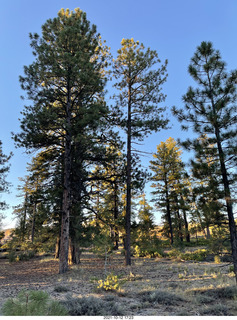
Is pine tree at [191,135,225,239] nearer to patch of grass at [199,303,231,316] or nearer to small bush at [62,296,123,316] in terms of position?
patch of grass at [199,303,231,316]

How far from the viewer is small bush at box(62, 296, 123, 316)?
17.1 feet

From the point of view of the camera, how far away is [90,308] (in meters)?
5.48

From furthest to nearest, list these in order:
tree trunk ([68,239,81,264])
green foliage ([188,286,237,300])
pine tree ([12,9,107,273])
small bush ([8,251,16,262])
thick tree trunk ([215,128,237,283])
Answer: small bush ([8,251,16,262]) < tree trunk ([68,239,81,264]) < pine tree ([12,9,107,273]) < thick tree trunk ([215,128,237,283]) < green foliage ([188,286,237,300])

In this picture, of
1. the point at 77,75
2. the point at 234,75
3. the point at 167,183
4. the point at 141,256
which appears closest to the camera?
the point at 234,75

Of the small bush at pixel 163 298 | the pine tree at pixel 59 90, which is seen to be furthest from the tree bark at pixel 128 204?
the small bush at pixel 163 298

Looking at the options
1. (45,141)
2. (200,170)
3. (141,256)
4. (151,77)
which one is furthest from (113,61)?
(141,256)

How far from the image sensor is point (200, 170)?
8.73 meters

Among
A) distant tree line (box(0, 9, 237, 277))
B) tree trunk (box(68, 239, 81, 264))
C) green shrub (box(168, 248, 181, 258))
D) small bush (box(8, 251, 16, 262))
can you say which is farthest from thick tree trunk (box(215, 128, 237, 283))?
small bush (box(8, 251, 16, 262))

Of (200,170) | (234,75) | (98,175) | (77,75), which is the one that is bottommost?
(200,170)

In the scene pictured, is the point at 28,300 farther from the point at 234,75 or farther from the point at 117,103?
the point at 117,103

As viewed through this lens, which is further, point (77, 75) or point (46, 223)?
point (46, 223)

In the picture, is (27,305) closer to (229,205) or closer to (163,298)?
(163,298)

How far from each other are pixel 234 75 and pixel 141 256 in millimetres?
16916

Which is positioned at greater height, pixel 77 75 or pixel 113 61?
pixel 113 61
